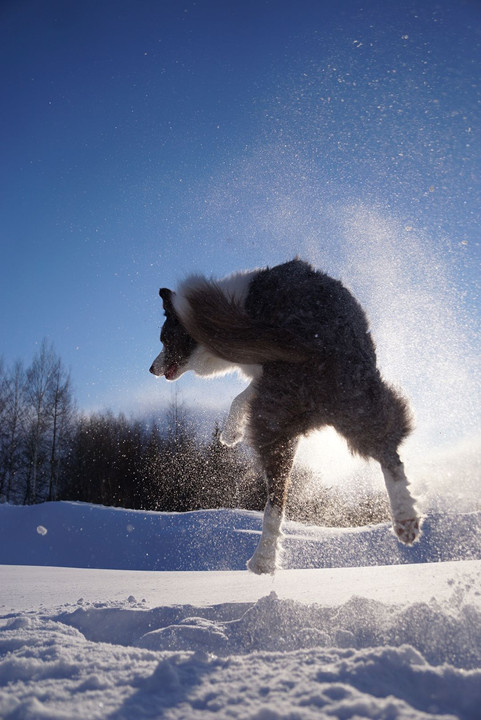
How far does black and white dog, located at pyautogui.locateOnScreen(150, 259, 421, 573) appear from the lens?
107 inches

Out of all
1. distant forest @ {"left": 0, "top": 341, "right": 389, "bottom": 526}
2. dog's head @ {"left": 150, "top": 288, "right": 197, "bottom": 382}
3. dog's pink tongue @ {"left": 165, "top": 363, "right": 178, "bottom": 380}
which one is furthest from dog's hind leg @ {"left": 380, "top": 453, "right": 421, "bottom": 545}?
distant forest @ {"left": 0, "top": 341, "right": 389, "bottom": 526}

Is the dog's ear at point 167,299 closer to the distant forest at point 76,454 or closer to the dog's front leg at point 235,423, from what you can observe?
the dog's front leg at point 235,423

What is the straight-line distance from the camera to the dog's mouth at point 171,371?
4.30m

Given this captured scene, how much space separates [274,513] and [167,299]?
190cm

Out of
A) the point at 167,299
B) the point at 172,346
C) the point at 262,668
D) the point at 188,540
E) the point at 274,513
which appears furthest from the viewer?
the point at 188,540

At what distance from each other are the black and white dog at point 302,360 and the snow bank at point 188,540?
4.36 meters

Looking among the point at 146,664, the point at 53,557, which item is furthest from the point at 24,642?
the point at 53,557

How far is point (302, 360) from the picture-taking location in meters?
2.78

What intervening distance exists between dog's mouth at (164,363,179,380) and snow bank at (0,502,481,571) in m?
3.80

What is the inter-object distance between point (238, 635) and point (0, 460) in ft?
82.5

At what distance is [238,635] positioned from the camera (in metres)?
1.66

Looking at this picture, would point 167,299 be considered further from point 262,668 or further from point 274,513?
point 262,668

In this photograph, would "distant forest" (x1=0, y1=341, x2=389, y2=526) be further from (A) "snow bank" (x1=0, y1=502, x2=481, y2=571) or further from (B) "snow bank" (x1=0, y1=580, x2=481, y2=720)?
(B) "snow bank" (x1=0, y1=580, x2=481, y2=720)

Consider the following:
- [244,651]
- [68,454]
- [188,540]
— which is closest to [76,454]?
[68,454]
